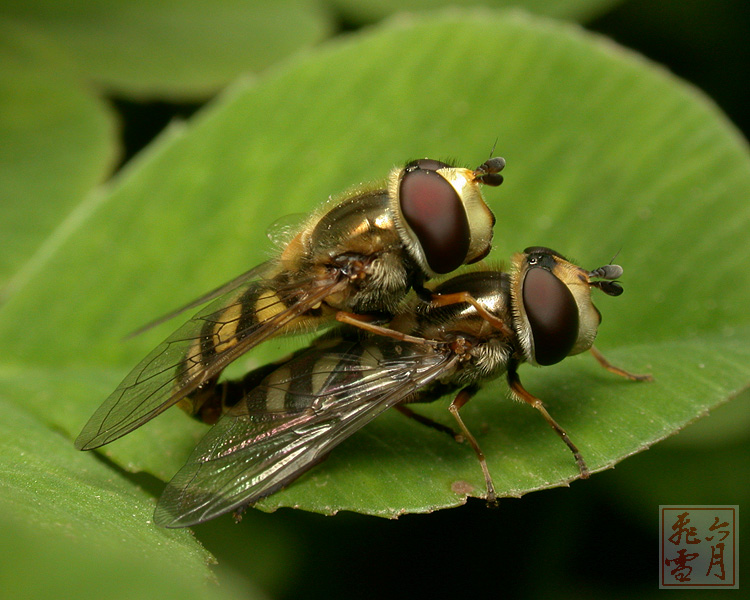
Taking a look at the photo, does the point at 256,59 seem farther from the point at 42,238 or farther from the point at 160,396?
the point at 160,396

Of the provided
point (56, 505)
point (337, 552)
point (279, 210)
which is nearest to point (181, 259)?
point (279, 210)

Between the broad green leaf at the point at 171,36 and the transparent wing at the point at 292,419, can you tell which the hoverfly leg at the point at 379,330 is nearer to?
the transparent wing at the point at 292,419

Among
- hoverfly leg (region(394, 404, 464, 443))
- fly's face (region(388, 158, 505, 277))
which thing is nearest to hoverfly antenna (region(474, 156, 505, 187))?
fly's face (region(388, 158, 505, 277))

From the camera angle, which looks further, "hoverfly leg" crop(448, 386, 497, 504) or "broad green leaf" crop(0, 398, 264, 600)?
"hoverfly leg" crop(448, 386, 497, 504)

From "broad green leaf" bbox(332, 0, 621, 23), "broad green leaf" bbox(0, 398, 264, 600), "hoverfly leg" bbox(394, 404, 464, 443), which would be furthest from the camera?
"broad green leaf" bbox(332, 0, 621, 23)

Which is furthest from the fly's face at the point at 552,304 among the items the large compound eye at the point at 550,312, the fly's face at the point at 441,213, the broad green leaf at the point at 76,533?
the broad green leaf at the point at 76,533

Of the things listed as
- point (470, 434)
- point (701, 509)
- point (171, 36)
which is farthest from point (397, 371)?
point (171, 36)

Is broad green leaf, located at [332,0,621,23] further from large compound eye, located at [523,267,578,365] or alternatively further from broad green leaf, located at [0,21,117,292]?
large compound eye, located at [523,267,578,365]
